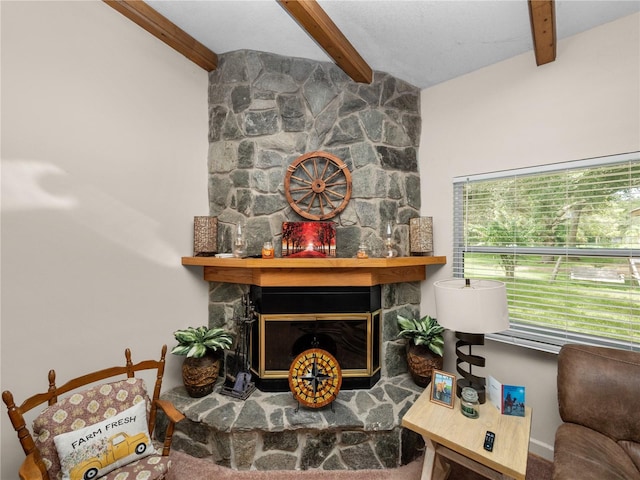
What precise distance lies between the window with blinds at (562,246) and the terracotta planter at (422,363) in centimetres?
49

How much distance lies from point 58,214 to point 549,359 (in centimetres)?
338

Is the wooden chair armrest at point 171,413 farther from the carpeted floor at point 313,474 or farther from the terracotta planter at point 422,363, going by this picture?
the terracotta planter at point 422,363

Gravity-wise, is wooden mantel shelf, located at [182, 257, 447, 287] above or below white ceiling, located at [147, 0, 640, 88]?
below

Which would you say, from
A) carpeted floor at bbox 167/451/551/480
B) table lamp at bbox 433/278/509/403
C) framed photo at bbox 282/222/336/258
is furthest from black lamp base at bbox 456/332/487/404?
framed photo at bbox 282/222/336/258

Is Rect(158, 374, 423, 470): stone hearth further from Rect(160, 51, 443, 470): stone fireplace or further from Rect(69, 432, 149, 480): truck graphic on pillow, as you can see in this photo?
Rect(69, 432, 149, 480): truck graphic on pillow

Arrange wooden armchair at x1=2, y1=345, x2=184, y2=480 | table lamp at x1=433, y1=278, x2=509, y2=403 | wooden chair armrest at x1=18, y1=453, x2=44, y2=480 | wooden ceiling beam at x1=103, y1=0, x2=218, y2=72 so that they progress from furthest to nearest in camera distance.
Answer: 1. wooden ceiling beam at x1=103, y1=0, x2=218, y2=72
2. table lamp at x1=433, y1=278, x2=509, y2=403
3. wooden armchair at x1=2, y1=345, x2=184, y2=480
4. wooden chair armrest at x1=18, y1=453, x2=44, y2=480

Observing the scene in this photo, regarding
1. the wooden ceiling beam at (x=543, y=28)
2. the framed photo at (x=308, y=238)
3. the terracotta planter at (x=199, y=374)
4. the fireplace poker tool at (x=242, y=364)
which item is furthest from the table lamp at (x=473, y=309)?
the terracotta planter at (x=199, y=374)

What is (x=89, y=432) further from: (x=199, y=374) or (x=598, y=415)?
(x=598, y=415)

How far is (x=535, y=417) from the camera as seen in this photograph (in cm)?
215

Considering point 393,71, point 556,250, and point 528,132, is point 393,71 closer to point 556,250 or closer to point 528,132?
point 528,132

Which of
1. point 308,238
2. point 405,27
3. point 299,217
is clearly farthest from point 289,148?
point 405,27

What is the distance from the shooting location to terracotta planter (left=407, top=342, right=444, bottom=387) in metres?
2.30

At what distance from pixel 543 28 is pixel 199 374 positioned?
10.5 feet

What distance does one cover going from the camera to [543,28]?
1751 millimetres
